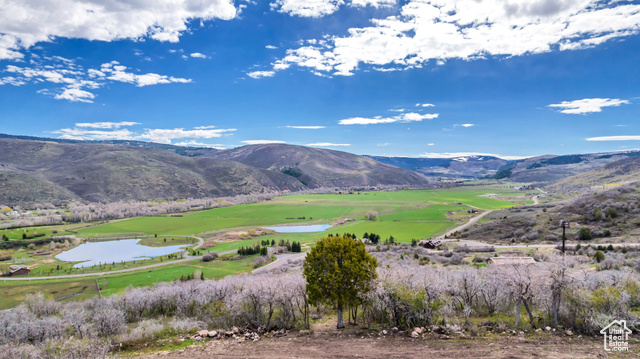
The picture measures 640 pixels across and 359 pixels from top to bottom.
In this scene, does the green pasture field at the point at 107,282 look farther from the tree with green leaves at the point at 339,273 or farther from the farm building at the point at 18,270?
the tree with green leaves at the point at 339,273

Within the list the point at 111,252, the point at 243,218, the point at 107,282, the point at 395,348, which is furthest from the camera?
the point at 243,218

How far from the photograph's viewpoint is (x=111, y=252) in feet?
293

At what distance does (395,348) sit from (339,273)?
653cm

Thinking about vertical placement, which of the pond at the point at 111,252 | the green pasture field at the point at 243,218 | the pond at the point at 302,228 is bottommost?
the pond at the point at 111,252

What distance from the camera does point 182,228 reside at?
119 metres

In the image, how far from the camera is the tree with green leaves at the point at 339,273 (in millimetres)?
25375

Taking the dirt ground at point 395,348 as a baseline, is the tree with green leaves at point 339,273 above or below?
above

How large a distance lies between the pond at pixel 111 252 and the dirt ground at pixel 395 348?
6982 cm

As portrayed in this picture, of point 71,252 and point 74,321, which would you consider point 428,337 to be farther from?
point 71,252

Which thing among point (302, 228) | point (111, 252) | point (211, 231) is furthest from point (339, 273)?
point (211, 231)

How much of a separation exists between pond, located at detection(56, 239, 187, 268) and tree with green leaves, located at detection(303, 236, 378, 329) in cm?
7109

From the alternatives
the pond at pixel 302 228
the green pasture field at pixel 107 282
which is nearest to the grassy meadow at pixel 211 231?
the green pasture field at pixel 107 282

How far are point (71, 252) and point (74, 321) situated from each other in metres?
76.3

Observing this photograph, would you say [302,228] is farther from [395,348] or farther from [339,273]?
[395,348]
